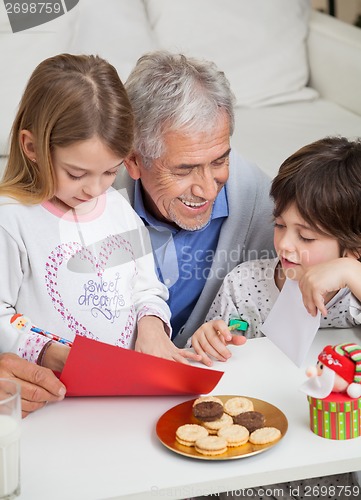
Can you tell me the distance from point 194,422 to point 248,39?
6.85 ft

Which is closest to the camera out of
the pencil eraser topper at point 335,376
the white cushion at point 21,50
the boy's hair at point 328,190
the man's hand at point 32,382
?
the pencil eraser topper at point 335,376

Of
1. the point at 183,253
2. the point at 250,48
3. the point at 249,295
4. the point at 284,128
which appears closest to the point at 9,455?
the point at 249,295

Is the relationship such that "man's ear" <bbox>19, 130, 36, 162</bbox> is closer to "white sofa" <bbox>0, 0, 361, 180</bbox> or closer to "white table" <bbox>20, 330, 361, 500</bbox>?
"white table" <bbox>20, 330, 361, 500</bbox>

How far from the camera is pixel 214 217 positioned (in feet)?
6.27

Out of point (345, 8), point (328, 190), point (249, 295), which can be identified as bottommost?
point (345, 8)

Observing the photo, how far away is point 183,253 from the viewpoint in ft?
6.39

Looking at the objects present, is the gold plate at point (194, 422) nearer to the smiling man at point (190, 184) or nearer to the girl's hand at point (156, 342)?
the girl's hand at point (156, 342)

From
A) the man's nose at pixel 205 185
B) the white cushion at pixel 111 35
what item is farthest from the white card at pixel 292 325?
the white cushion at pixel 111 35

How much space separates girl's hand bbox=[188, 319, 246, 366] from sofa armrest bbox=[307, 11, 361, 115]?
5.47ft

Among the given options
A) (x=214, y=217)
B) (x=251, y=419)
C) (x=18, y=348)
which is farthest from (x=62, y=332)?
(x=214, y=217)

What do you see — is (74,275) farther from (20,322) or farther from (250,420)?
(250,420)

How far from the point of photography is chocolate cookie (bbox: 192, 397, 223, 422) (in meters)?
1.17

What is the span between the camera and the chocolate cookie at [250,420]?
115 cm

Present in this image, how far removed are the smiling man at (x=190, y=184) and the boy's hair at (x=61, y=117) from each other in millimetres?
258
